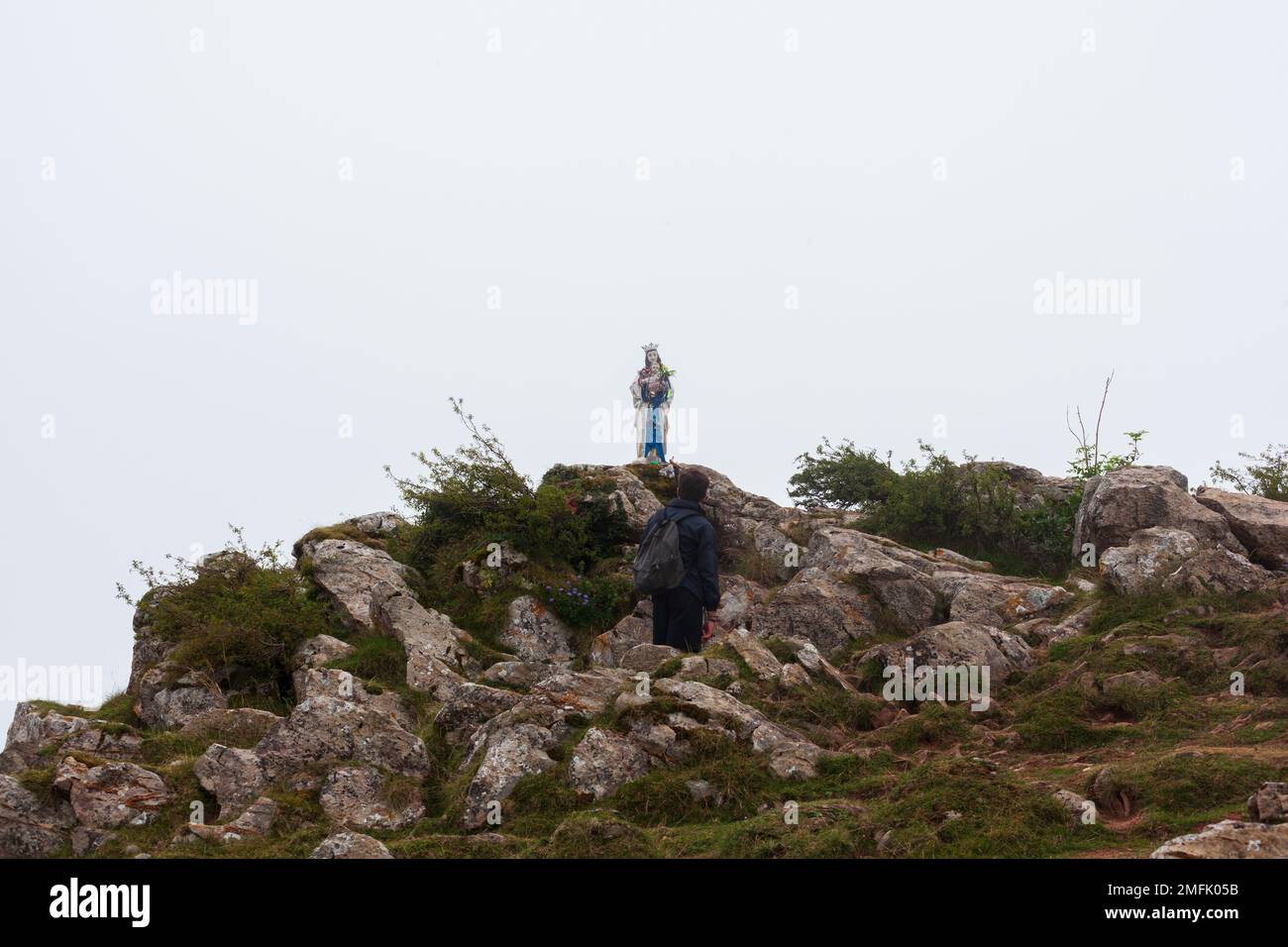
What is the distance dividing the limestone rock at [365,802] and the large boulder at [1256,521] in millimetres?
12720

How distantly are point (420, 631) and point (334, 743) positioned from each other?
3.94 m

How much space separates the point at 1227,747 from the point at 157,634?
14.3 metres

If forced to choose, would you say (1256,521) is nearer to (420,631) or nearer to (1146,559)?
(1146,559)

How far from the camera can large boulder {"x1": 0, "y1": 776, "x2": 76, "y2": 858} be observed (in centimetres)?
1042

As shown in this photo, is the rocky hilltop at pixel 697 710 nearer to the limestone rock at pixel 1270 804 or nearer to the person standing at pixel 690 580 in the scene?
the limestone rock at pixel 1270 804

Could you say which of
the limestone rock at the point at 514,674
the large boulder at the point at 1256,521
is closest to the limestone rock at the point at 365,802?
the limestone rock at the point at 514,674

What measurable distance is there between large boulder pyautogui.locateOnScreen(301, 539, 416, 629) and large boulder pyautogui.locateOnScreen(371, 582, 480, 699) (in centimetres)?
26

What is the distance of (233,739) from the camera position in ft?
42.4

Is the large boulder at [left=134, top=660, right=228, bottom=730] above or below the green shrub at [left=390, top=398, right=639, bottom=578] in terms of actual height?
below

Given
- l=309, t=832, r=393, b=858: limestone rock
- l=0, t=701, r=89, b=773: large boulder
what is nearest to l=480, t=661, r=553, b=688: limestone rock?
l=0, t=701, r=89, b=773: large boulder

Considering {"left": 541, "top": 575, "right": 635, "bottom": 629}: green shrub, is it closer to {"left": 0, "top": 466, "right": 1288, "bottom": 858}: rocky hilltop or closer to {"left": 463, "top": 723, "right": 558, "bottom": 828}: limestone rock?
{"left": 0, "top": 466, "right": 1288, "bottom": 858}: rocky hilltop

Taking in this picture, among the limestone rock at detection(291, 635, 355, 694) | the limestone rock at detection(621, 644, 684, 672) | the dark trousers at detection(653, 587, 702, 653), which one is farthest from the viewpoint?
the limestone rock at detection(291, 635, 355, 694)

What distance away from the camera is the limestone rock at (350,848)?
8.56m

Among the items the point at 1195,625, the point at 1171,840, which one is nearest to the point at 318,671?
the point at 1171,840
